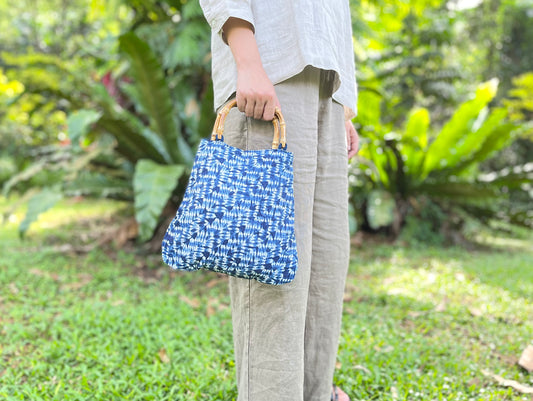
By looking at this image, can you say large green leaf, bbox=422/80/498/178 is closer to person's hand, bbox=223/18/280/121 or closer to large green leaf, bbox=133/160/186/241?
large green leaf, bbox=133/160/186/241

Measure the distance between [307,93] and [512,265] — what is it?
119 inches

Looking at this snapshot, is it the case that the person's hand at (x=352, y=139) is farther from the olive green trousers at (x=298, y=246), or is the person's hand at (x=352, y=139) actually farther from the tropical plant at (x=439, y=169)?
the tropical plant at (x=439, y=169)

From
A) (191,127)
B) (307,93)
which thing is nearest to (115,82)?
(191,127)

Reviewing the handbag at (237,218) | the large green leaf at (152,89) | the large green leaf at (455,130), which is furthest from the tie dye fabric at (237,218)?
the large green leaf at (455,130)

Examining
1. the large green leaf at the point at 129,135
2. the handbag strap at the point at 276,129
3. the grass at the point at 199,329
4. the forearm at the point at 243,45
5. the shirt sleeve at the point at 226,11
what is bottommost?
the grass at the point at 199,329

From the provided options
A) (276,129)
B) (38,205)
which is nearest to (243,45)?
(276,129)

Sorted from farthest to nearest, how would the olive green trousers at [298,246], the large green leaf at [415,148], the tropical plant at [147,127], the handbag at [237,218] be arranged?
the large green leaf at [415,148], the tropical plant at [147,127], the olive green trousers at [298,246], the handbag at [237,218]

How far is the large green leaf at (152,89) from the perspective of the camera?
274cm

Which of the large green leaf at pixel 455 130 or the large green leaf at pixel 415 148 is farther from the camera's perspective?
the large green leaf at pixel 415 148

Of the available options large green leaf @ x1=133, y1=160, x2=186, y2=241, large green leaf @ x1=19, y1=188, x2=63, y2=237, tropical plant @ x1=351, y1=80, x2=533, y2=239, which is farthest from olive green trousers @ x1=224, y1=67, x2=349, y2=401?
tropical plant @ x1=351, y1=80, x2=533, y2=239

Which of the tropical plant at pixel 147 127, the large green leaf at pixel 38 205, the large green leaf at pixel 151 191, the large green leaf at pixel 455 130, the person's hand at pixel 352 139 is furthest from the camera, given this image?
the large green leaf at pixel 455 130

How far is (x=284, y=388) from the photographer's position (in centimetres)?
100

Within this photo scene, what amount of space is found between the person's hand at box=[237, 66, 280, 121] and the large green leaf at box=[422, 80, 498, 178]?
3605 mm

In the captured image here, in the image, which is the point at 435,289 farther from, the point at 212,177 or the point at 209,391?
the point at 212,177
